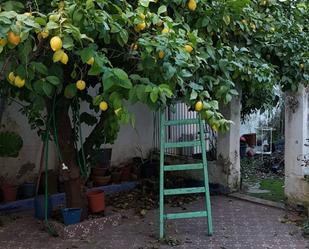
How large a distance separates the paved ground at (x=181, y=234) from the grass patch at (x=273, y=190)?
0.78 meters

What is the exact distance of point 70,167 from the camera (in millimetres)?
5473

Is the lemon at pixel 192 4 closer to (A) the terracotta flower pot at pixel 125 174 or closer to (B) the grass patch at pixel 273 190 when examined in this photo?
(B) the grass patch at pixel 273 190

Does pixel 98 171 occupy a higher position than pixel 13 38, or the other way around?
pixel 13 38

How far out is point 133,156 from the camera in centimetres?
862

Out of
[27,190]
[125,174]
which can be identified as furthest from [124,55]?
[125,174]

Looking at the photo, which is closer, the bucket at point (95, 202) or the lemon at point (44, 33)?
the lemon at point (44, 33)

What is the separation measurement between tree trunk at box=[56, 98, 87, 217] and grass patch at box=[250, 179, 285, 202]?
308 centimetres

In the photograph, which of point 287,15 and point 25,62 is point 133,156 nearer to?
point 287,15

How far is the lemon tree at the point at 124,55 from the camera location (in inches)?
104

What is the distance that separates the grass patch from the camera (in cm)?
692

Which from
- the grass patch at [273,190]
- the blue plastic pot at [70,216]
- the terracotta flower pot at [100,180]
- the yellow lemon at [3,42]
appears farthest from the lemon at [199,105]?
the terracotta flower pot at [100,180]

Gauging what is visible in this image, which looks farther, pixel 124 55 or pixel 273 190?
pixel 273 190

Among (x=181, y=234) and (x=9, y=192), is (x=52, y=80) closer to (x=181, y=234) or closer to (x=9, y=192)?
(x=181, y=234)

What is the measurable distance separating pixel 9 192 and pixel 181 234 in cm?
282
